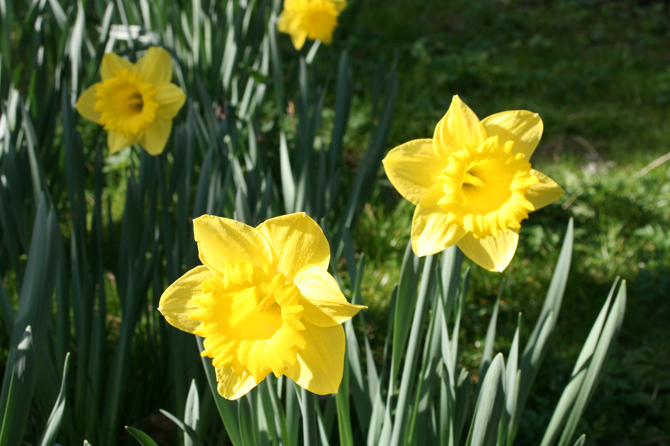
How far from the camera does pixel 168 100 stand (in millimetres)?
1556

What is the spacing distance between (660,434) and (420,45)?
3.04m

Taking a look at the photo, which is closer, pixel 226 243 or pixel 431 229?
pixel 226 243

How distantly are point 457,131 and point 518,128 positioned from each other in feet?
0.35

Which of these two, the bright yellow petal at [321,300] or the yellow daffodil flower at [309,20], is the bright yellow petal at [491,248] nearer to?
the bright yellow petal at [321,300]

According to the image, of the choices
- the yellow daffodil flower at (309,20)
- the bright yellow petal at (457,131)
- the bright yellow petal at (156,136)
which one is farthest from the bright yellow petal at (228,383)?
the yellow daffodil flower at (309,20)

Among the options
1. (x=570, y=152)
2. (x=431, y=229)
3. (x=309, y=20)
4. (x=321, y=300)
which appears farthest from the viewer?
(x=570, y=152)

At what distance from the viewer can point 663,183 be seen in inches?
106

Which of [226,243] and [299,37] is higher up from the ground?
[299,37]

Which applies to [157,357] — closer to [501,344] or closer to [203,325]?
[203,325]

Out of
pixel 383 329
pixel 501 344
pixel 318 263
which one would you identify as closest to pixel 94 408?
pixel 318 263

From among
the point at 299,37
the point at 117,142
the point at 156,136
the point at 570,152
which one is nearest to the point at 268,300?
the point at 156,136

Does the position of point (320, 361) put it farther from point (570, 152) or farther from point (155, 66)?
point (570, 152)

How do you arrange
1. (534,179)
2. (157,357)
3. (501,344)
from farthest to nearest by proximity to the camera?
(501,344)
(157,357)
(534,179)

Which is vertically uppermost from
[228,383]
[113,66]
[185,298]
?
[113,66]
